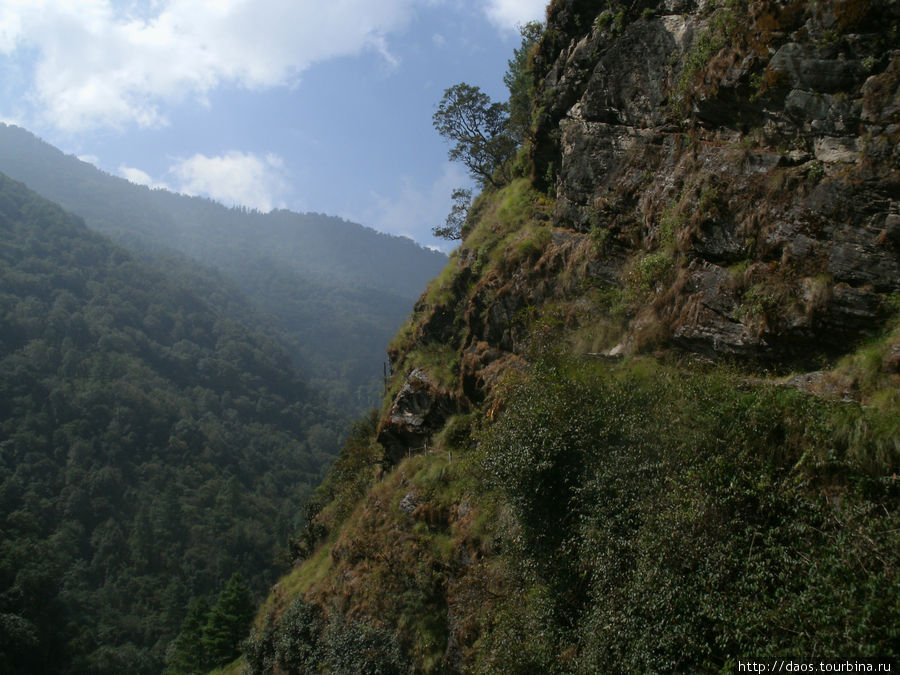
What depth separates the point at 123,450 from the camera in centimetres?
8181

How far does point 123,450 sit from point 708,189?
89.6 m

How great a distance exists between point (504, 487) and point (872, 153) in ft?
26.6

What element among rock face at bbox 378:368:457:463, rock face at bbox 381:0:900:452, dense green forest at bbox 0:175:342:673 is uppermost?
rock face at bbox 381:0:900:452

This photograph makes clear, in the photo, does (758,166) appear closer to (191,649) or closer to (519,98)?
(519,98)

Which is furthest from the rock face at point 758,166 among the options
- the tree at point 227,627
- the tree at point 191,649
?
the tree at point 191,649

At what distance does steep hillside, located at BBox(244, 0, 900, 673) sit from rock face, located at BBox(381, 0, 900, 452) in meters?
0.05

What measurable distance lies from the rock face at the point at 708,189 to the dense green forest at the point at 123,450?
38.1 m

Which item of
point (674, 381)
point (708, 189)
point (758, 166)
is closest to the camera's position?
→ point (674, 381)

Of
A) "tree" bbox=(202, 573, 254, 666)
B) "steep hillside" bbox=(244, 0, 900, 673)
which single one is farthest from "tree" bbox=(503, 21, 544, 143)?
"tree" bbox=(202, 573, 254, 666)

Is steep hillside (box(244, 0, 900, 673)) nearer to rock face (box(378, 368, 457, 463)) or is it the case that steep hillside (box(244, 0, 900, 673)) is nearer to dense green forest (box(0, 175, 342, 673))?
rock face (box(378, 368, 457, 463))

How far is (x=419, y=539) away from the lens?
15.9m

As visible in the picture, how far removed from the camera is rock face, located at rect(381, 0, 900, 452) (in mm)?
8602

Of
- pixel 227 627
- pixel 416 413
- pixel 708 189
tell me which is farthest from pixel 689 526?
pixel 227 627

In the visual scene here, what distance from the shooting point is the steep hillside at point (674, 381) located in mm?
6863
